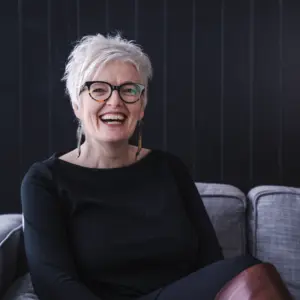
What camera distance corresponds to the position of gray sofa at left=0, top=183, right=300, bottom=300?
5.08 feet

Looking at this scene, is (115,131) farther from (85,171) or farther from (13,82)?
(13,82)

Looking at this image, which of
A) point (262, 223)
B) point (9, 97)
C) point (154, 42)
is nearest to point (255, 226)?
point (262, 223)

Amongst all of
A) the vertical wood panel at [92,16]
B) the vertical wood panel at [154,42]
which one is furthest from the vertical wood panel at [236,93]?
the vertical wood panel at [92,16]

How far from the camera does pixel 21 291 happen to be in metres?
1.33

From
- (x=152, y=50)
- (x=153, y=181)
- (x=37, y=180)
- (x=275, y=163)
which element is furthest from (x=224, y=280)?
(x=152, y=50)

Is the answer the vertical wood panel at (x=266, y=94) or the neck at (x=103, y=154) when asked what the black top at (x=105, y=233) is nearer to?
the neck at (x=103, y=154)

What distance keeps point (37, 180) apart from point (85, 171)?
0.45 feet

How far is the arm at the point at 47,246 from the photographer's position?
3.76 ft

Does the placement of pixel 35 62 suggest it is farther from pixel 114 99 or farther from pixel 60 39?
pixel 114 99

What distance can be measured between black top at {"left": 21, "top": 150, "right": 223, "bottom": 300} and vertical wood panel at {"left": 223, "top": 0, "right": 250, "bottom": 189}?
26.2 inches

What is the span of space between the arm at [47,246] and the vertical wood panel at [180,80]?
2.76 feet

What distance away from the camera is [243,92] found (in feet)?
6.55

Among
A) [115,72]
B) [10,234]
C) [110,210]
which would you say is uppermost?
[115,72]

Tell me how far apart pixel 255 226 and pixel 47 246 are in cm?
74
